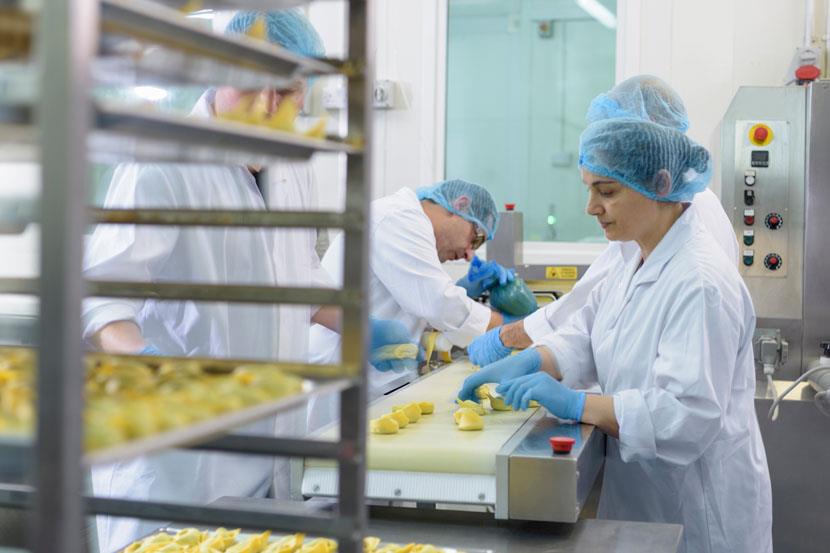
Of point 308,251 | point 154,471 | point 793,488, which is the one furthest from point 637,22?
point 154,471

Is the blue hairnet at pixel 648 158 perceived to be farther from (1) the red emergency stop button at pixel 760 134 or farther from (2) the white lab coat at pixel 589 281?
(1) the red emergency stop button at pixel 760 134

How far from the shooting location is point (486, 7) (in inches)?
196

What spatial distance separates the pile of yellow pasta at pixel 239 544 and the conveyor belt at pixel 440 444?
211 mm

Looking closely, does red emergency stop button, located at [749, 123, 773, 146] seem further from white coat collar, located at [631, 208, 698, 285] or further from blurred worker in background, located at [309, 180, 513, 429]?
white coat collar, located at [631, 208, 698, 285]

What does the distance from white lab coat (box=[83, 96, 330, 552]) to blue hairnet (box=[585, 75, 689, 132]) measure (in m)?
0.90

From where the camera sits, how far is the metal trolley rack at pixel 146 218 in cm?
62

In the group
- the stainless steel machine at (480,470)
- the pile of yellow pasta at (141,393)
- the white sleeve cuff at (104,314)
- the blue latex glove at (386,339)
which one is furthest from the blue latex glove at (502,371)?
the pile of yellow pasta at (141,393)

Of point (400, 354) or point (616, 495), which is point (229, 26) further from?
point (616, 495)

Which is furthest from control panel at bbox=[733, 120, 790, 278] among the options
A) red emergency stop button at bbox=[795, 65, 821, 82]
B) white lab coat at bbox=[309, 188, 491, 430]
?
white lab coat at bbox=[309, 188, 491, 430]

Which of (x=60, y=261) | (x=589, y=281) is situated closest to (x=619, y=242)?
(x=589, y=281)

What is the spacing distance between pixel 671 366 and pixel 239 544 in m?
0.95

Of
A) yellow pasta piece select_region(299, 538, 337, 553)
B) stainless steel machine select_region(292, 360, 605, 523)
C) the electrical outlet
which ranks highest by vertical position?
the electrical outlet

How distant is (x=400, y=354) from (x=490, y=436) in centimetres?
92

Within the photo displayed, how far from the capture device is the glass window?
4.86 metres
